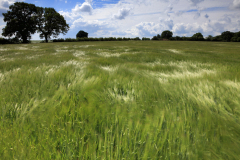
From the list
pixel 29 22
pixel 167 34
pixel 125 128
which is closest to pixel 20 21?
pixel 29 22

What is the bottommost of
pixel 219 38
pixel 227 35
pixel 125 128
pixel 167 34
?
pixel 125 128

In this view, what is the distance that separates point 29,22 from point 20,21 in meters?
2.78

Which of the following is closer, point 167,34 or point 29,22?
point 29,22

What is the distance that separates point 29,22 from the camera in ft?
158

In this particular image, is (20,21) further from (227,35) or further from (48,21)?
(227,35)

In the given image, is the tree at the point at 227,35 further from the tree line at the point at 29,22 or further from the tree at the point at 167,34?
the tree line at the point at 29,22

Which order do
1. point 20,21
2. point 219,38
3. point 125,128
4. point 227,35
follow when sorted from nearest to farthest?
point 125,128, point 20,21, point 219,38, point 227,35

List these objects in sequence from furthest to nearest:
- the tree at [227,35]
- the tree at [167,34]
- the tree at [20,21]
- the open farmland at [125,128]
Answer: the tree at [167,34], the tree at [227,35], the tree at [20,21], the open farmland at [125,128]

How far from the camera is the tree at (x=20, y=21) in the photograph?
4491cm

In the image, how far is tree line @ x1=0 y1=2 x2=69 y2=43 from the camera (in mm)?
45325

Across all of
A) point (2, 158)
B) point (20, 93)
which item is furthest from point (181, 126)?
point (20, 93)

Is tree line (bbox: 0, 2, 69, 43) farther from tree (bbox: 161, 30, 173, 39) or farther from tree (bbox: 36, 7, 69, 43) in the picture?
tree (bbox: 161, 30, 173, 39)

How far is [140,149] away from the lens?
82 cm

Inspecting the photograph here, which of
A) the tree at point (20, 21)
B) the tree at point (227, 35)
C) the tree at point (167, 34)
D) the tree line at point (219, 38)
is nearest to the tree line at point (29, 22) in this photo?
the tree at point (20, 21)
